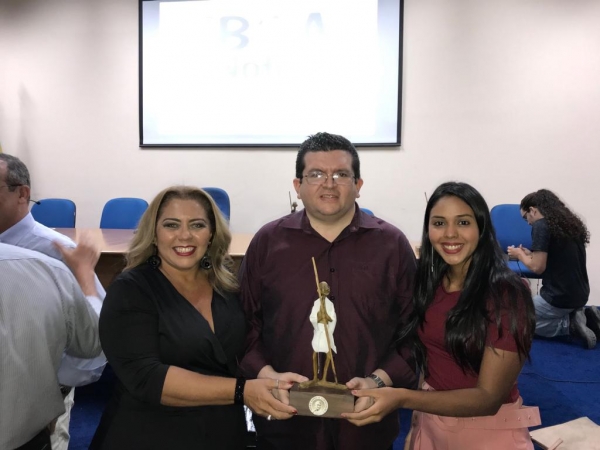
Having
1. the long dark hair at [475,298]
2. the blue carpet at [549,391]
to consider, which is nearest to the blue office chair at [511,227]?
the blue carpet at [549,391]

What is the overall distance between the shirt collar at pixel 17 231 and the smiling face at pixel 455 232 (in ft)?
5.55

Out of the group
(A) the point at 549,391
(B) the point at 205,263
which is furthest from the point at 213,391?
(A) the point at 549,391

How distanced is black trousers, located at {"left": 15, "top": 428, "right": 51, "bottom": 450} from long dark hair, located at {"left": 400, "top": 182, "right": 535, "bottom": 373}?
1179 millimetres

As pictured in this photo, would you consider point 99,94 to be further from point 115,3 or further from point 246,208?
point 246,208

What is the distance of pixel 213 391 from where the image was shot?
46.9 inches

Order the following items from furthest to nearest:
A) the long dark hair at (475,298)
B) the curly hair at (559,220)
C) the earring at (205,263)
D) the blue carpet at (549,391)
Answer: the curly hair at (559,220), the blue carpet at (549,391), the earring at (205,263), the long dark hair at (475,298)

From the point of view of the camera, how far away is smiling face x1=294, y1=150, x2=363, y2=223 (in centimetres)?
139

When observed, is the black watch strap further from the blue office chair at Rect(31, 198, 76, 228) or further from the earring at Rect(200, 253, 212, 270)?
the blue office chair at Rect(31, 198, 76, 228)

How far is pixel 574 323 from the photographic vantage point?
3922mm

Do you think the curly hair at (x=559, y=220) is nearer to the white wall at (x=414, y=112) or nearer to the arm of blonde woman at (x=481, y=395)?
the white wall at (x=414, y=112)

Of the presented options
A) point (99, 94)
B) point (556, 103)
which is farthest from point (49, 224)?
point (556, 103)

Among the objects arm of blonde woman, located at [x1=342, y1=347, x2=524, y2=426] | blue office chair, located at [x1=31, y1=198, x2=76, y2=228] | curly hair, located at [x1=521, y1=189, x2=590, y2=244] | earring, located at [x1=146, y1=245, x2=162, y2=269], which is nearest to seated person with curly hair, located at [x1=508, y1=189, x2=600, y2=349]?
curly hair, located at [x1=521, y1=189, x2=590, y2=244]

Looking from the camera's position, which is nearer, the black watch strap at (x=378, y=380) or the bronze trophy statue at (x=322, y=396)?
the bronze trophy statue at (x=322, y=396)

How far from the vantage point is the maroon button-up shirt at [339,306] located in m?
1.38
